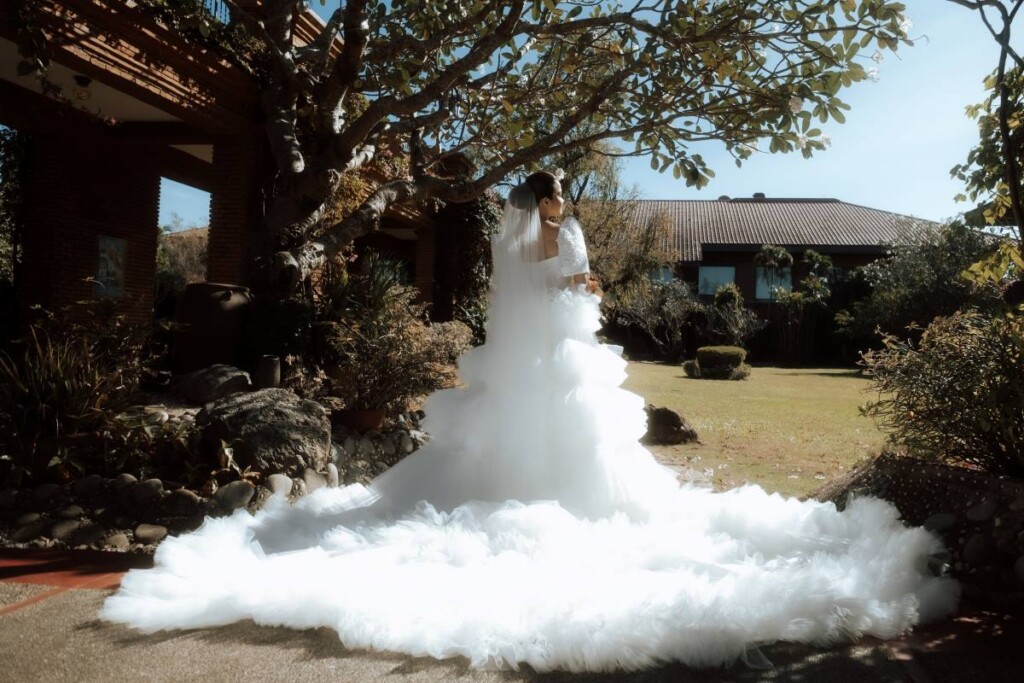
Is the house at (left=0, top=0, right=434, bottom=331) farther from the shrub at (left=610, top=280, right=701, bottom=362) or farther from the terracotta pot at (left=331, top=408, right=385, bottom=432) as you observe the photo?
A: the shrub at (left=610, top=280, right=701, bottom=362)

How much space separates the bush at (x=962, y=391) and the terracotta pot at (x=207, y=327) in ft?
19.0

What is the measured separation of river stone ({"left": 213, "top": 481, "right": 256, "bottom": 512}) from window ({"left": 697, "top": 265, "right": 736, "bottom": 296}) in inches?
1127

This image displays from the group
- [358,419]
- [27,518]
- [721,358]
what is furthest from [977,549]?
[721,358]

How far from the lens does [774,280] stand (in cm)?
3005

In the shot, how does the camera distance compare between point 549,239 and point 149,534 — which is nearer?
point 149,534

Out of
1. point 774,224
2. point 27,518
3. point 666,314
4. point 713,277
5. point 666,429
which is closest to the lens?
point 27,518

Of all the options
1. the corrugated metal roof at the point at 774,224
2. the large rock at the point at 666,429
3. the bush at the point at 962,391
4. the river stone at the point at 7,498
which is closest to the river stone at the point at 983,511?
the bush at the point at 962,391

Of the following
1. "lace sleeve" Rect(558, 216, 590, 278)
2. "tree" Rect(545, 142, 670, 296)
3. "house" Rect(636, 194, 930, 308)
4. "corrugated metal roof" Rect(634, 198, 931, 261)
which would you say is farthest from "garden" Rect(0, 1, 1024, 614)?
"corrugated metal roof" Rect(634, 198, 931, 261)

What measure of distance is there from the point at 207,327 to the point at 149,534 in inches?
137

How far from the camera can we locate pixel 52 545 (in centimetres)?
390

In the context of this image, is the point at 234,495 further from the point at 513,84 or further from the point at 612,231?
the point at 612,231

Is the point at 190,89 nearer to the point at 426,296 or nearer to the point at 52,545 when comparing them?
the point at 52,545

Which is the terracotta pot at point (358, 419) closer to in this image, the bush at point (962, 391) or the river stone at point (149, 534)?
the river stone at point (149, 534)

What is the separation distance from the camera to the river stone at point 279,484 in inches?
176
